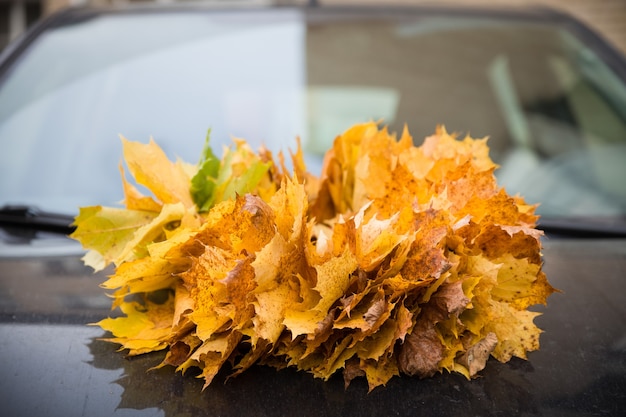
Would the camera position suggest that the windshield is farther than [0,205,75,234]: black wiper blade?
Yes

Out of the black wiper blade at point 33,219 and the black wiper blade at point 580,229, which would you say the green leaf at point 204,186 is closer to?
the black wiper blade at point 33,219

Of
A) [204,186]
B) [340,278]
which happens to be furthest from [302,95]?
[340,278]

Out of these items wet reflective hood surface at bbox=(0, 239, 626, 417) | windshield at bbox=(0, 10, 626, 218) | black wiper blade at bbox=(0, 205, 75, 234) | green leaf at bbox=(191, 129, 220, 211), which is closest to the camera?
wet reflective hood surface at bbox=(0, 239, 626, 417)

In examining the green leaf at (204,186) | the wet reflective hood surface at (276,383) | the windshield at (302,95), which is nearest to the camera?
the wet reflective hood surface at (276,383)

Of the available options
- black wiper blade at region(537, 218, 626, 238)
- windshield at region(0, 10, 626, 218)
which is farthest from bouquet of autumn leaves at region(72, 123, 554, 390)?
windshield at region(0, 10, 626, 218)

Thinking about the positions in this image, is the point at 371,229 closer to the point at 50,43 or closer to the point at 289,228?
the point at 289,228

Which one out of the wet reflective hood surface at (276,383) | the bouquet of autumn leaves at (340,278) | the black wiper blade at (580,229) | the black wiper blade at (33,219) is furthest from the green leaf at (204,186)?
the black wiper blade at (580,229)

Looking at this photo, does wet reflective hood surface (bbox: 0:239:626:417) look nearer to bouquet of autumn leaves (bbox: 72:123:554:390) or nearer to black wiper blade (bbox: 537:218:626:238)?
bouquet of autumn leaves (bbox: 72:123:554:390)
